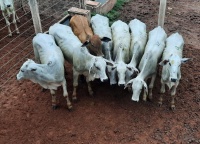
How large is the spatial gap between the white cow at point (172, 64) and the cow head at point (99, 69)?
118 cm

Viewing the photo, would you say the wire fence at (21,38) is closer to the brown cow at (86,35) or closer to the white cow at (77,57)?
the white cow at (77,57)

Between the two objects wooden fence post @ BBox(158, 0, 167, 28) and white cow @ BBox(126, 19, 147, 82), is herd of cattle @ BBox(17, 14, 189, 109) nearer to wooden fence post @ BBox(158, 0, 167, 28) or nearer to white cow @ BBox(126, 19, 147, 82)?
white cow @ BBox(126, 19, 147, 82)

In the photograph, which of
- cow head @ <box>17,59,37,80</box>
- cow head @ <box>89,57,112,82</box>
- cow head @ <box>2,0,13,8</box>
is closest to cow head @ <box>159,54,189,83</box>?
cow head @ <box>89,57,112,82</box>

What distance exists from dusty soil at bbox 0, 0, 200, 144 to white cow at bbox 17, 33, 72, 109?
1.47 feet

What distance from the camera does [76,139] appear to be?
242 inches

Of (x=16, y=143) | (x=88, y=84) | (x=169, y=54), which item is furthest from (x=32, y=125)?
(x=169, y=54)

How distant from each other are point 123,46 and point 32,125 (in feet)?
8.76

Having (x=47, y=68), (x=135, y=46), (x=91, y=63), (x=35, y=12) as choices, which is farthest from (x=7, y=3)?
(x=135, y=46)

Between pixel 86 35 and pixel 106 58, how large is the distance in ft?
2.72

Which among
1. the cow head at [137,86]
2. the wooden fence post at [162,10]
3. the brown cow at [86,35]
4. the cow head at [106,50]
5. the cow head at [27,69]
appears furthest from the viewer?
the wooden fence post at [162,10]

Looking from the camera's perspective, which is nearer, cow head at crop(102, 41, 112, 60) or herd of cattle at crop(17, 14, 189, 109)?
herd of cattle at crop(17, 14, 189, 109)

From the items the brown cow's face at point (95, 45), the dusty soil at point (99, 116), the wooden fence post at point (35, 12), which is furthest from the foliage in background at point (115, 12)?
the brown cow's face at point (95, 45)

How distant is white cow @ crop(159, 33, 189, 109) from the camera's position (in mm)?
6184

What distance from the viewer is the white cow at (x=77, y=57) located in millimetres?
6480
